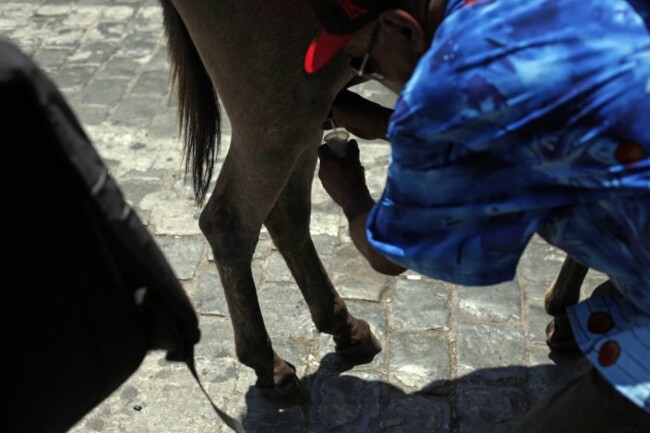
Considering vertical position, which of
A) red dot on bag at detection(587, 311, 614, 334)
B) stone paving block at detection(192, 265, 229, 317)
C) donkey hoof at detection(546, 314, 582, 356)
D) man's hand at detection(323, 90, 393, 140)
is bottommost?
stone paving block at detection(192, 265, 229, 317)

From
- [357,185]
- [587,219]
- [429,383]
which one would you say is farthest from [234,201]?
[587,219]

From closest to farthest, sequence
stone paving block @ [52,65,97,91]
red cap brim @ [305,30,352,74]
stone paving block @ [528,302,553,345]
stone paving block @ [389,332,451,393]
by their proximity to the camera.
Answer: red cap brim @ [305,30,352,74]
stone paving block @ [389,332,451,393]
stone paving block @ [528,302,553,345]
stone paving block @ [52,65,97,91]

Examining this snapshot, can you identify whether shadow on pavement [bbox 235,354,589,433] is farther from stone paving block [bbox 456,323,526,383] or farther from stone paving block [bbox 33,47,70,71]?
stone paving block [bbox 33,47,70,71]

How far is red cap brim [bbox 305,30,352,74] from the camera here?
5.86 ft

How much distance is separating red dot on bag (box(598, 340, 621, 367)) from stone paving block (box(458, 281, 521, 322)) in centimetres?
136

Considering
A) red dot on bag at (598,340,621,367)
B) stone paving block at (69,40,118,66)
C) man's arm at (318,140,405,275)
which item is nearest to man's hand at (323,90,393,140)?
man's arm at (318,140,405,275)

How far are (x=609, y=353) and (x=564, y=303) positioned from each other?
4.17ft

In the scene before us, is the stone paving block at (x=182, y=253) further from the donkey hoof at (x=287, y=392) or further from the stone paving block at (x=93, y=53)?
the stone paving block at (x=93, y=53)

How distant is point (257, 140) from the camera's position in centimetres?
232

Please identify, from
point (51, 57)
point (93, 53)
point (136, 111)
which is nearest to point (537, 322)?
point (136, 111)

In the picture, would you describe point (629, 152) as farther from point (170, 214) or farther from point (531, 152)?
point (170, 214)

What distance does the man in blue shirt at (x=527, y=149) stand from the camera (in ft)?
4.90

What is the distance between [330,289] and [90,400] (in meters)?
1.31

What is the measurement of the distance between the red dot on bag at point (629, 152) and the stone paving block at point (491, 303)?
1673mm
